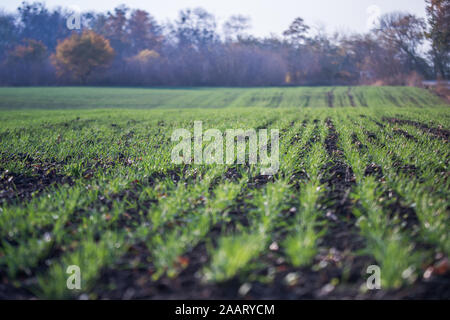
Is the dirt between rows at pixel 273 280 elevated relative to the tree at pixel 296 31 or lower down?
lower down

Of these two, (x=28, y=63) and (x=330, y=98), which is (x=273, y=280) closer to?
(x=330, y=98)

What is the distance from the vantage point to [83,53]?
4469 centimetres

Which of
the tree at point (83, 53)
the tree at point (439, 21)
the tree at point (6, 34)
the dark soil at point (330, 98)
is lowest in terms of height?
the dark soil at point (330, 98)

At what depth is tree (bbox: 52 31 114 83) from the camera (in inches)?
1757

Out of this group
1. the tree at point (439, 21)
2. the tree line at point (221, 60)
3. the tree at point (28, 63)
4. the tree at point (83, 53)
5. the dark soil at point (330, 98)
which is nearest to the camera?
the tree at point (439, 21)

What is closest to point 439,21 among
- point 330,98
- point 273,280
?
point 330,98

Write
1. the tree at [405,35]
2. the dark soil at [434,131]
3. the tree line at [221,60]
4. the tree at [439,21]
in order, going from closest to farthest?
1. the dark soil at [434,131]
2. the tree at [439,21]
3. the tree at [405,35]
4. the tree line at [221,60]

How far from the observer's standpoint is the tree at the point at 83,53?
4462cm

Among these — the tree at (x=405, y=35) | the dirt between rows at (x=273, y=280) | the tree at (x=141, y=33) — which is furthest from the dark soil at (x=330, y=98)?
the tree at (x=141, y=33)

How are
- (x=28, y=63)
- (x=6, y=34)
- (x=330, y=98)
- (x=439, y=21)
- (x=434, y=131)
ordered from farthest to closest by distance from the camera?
1. (x=6, y=34)
2. (x=28, y=63)
3. (x=330, y=98)
4. (x=439, y=21)
5. (x=434, y=131)

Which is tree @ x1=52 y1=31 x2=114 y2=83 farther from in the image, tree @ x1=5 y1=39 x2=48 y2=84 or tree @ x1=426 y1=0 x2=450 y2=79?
tree @ x1=426 y1=0 x2=450 y2=79

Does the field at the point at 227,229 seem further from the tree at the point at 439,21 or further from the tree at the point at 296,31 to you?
the tree at the point at 296,31

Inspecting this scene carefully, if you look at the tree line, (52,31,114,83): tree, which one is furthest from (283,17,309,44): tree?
(52,31,114,83): tree

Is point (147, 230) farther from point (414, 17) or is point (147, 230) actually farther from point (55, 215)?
point (414, 17)
